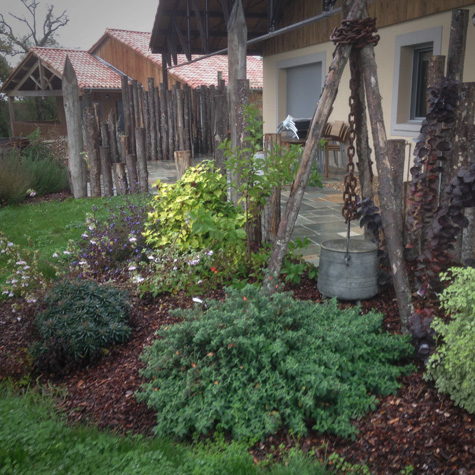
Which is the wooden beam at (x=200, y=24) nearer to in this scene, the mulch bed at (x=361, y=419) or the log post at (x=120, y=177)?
the log post at (x=120, y=177)

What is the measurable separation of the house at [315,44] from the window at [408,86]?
0.01m

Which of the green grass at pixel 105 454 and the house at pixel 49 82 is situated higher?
the house at pixel 49 82

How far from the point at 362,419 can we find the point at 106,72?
25.9 meters

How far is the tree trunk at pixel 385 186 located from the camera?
3143 millimetres

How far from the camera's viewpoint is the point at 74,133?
830 centimetres

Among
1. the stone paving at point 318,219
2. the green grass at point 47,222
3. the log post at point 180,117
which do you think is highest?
the log post at point 180,117

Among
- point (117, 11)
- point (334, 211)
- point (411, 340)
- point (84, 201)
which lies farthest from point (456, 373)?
point (117, 11)

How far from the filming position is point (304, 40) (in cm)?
1070

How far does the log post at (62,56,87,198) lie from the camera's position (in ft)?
26.6

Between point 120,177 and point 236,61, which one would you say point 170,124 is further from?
point 236,61

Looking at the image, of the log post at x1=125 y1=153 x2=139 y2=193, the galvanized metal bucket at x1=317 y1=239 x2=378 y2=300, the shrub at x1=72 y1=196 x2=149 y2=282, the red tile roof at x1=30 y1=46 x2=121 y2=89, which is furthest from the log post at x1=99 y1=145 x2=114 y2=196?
the red tile roof at x1=30 y1=46 x2=121 y2=89

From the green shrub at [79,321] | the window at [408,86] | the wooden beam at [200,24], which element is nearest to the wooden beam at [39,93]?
the wooden beam at [200,24]

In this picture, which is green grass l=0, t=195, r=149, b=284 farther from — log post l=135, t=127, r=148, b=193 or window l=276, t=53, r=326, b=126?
window l=276, t=53, r=326, b=126

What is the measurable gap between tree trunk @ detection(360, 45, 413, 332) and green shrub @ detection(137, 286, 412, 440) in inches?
13.3
